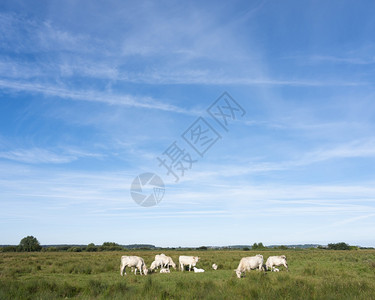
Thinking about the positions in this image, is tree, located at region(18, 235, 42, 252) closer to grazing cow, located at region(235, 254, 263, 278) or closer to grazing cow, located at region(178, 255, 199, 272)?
grazing cow, located at region(178, 255, 199, 272)

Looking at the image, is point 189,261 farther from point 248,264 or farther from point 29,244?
point 29,244

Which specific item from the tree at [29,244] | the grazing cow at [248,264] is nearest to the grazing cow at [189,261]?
the grazing cow at [248,264]

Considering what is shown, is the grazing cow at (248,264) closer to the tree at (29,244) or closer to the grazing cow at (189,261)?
the grazing cow at (189,261)

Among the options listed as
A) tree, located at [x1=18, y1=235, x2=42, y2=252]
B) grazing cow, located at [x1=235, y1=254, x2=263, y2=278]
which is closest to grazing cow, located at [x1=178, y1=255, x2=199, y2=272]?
grazing cow, located at [x1=235, y1=254, x2=263, y2=278]

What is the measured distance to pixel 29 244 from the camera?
108 m

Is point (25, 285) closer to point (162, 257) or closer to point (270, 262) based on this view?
point (162, 257)

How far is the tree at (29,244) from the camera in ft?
334

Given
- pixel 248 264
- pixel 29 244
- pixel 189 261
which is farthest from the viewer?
pixel 29 244

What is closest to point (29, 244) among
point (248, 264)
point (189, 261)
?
point (189, 261)

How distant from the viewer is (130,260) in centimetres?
2145

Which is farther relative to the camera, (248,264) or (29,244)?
(29,244)

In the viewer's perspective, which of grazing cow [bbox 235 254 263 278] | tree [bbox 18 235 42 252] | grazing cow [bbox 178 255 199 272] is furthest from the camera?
tree [bbox 18 235 42 252]

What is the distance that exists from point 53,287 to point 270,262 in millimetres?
17003

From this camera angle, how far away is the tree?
10175 centimetres
